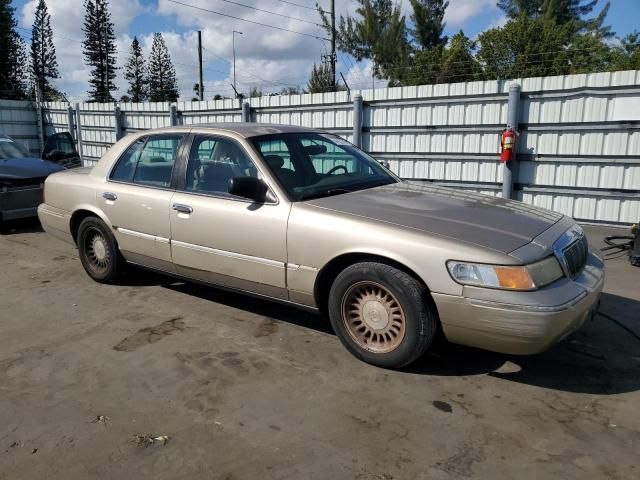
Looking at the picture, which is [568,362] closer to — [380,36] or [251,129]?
[251,129]

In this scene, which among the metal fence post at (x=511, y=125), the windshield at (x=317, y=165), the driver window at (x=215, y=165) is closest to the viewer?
the windshield at (x=317, y=165)

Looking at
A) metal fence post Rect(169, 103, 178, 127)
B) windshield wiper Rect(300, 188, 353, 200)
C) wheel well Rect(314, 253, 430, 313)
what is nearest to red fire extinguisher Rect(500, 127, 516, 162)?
windshield wiper Rect(300, 188, 353, 200)

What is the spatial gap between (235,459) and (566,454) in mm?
1626

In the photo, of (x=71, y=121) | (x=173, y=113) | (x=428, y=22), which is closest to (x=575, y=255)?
(x=173, y=113)

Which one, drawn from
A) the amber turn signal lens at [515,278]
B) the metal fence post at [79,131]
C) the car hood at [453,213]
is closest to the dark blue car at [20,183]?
the car hood at [453,213]

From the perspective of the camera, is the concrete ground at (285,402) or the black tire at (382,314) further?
the black tire at (382,314)

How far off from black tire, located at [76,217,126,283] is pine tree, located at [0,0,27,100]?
49.3m

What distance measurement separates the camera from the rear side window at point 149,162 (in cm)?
476

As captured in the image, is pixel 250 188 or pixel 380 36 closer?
pixel 250 188

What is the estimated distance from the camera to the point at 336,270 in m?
3.75

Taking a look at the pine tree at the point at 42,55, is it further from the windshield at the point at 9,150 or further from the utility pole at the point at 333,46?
the windshield at the point at 9,150

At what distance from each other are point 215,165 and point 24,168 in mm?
5428

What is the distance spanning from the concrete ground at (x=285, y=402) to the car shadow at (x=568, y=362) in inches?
0.6

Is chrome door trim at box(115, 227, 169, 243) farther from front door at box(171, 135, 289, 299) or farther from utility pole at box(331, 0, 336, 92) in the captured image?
utility pole at box(331, 0, 336, 92)
